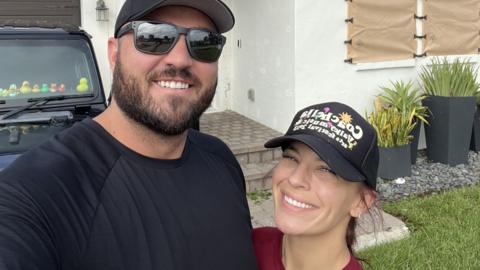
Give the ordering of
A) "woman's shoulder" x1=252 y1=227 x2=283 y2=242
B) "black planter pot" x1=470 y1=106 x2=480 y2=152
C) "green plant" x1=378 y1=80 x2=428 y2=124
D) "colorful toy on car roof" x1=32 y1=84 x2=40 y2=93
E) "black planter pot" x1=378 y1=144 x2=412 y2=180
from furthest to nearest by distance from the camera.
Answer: "black planter pot" x1=470 y1=106 x2=480 y2=152 < "green plant" x1=378 y1=80 x2=428 y2=124 < "black planter pot" x1=378 y1=144 x2=412 y2=180 < "colorful toy on car roof" x1=32 y1=84 x2=40 y2=93 < "woman's shoulder" x1=252 y1=227 x2=283 y2=242

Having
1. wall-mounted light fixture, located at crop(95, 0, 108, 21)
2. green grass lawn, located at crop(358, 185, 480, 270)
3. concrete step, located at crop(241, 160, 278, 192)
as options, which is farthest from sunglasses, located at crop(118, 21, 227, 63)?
wall-mounted light fixture, located at crop(95, 0, 108, 21)

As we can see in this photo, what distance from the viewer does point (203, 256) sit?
1.46 meters

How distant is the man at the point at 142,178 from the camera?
1.24 metres

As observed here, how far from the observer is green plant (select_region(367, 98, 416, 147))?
19.7ft

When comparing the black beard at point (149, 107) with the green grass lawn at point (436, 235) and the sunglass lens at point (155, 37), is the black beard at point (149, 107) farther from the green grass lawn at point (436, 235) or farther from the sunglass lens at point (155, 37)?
the green grass lawn at point (436, 235)

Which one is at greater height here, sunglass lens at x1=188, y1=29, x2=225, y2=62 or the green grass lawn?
sunglass lens at x1=188, y1=29, x2=225, y2=62

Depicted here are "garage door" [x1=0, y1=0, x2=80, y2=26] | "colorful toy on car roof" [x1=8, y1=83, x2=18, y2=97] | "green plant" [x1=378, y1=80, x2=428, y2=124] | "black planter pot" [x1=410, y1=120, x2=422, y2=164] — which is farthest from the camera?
"garage door" [x1=0, y1=0, x2=80, y2=26]

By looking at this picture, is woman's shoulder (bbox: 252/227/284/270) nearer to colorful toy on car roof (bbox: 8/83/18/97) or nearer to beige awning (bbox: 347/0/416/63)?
colorful toy on car roof (bbox: 8/83/18/97)

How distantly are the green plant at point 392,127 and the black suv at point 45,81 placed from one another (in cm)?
338

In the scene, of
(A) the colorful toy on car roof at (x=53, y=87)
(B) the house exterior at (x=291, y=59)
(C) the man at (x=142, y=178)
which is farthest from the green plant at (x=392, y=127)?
(C) the man at (x=142, y=178)

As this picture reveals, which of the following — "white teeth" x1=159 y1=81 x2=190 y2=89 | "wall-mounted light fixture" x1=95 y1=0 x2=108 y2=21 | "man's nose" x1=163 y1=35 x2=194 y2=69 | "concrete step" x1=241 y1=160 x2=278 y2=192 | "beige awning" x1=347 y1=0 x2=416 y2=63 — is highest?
"wall-mounted light fixture" x1=95 y1=0 x2=108 y2=21

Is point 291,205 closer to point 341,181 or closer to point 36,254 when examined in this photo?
point 341,181

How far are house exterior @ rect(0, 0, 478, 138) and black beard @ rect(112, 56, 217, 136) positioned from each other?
16.5 feet

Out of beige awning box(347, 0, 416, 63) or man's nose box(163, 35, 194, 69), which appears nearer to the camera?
man's nose box(163, 35, 194, 69)
